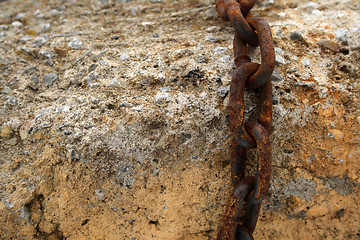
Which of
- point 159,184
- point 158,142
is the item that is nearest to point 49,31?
point 158,142

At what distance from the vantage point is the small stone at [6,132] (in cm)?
144

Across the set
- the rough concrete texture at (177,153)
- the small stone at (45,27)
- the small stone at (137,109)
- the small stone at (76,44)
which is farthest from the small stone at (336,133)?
Result: the small stone at (45,27)

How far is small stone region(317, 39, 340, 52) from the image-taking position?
149cm

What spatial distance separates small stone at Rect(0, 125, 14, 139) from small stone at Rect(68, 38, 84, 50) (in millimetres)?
683

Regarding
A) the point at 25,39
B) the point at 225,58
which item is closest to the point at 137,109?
the point at 225,58

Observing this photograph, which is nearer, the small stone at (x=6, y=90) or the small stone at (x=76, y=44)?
the small stone at (x=6, y=90)

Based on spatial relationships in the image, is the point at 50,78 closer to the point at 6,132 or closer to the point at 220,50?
the point at 6,132

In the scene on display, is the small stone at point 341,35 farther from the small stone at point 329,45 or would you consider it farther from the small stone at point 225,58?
the small stone at point 225,58

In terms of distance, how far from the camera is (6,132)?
1441mm

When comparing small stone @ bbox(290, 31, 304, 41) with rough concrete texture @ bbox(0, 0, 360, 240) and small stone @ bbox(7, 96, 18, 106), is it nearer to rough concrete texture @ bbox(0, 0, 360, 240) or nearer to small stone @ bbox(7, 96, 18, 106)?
rough concrete texture @ bbox(0, 0, 360, 240)

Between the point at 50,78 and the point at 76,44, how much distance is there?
32cm

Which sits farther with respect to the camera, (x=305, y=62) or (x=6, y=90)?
(x=6, y=90)

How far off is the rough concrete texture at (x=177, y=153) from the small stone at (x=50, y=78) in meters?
0.18

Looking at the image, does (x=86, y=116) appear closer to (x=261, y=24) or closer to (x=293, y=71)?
(x=261, y=24)
